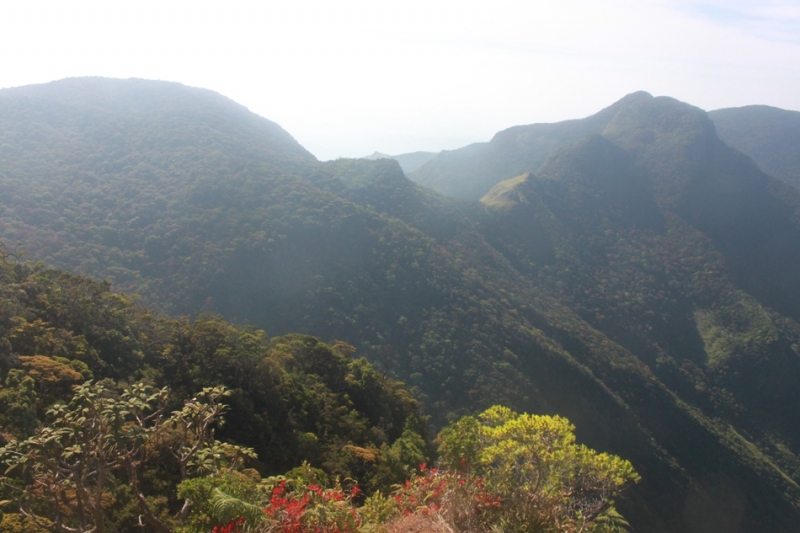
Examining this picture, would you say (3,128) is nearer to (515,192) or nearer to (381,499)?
(381,499)

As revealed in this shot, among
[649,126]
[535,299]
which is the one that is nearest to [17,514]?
[535,299]

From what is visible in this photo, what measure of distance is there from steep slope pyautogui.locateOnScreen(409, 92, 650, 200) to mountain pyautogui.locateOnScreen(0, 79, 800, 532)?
26566 mm

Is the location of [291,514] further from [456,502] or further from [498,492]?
[498,492]

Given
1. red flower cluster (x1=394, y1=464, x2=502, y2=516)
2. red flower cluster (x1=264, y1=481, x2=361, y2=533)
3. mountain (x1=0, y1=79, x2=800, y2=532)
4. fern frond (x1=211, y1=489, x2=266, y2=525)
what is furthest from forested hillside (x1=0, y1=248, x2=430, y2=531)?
mountain (x1=0, y1=79, x2=800, y2=532)

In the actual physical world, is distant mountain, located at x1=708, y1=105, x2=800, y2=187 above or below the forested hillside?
above

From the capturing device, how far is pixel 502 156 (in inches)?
5832

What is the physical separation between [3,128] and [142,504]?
77.3m

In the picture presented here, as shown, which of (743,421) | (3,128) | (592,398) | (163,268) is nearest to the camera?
(163,268)

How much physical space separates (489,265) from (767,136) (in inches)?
4980

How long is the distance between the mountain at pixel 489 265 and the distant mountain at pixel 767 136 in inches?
1313

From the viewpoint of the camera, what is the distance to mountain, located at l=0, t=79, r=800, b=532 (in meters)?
49.0

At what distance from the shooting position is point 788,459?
64.2m

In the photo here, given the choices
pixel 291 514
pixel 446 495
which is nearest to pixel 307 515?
pixel 291 514

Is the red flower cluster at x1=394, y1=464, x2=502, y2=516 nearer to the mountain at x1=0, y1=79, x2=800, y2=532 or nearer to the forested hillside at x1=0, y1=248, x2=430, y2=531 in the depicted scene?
the forested hillside at x1=0, y1=248, x2=430, y2=531
